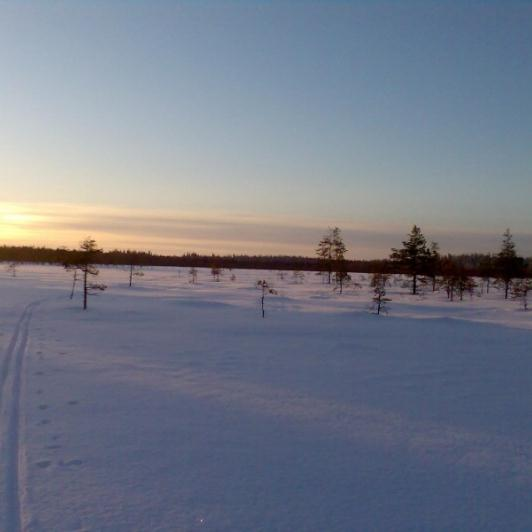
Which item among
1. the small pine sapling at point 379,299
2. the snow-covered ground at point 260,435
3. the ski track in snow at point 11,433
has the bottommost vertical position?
the snow-covered ground at point 260,435

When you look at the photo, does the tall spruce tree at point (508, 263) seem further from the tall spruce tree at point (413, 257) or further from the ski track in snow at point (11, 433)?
the ski track in snow at point (11, 433)

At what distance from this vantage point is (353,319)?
82.3 feet

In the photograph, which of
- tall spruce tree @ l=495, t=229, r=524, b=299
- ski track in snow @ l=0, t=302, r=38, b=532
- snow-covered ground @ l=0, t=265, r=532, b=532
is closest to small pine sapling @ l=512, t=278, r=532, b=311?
tall spruce tree @ l=495, t=229, r=524, b=299

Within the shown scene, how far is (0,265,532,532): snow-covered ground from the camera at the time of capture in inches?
210

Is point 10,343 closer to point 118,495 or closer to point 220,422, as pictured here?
point 220,422

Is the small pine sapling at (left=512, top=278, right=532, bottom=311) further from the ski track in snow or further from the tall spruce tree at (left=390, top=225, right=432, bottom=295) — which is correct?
the ski track in snow

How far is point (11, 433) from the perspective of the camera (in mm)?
7285

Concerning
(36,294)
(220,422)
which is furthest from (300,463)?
(36,294)

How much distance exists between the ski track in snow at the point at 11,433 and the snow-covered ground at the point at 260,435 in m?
0.02

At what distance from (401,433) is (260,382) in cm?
409

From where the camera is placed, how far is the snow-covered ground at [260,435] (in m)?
5.34

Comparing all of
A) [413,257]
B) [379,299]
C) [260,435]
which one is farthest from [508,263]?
[260,435]

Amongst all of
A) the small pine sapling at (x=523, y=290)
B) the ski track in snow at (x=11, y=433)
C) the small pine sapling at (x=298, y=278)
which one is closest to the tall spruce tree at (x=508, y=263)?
the small pine sapling at (x=523, y=290)

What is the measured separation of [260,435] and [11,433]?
3637mm
